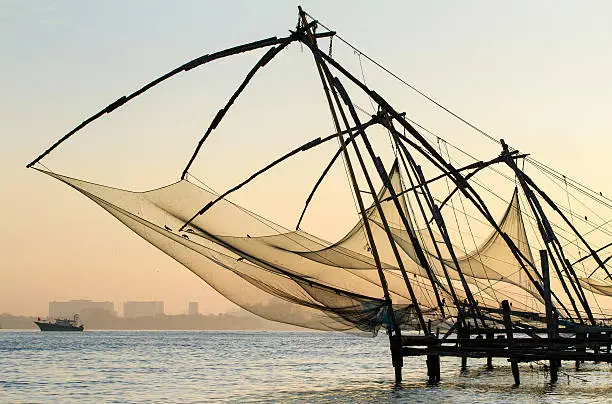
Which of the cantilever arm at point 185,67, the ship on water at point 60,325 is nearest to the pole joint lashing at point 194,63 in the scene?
the cantilever arm at point 185,67

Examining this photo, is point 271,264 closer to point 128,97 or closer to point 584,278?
point 128,97

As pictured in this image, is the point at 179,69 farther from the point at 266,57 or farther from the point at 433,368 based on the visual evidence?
the point at 433,368

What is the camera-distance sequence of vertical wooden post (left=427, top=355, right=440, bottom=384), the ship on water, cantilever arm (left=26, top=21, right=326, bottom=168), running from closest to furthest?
cantilever arm (left=26, top=21, right=326, bottom=168), vertical wooden post (left=427, top=355, right=440, bottom=384), the ship on water

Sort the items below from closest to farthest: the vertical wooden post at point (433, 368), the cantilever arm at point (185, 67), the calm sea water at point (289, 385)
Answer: the cantilever arm at point (185, 67)
the calm sea water at point (289, 385)
the vertical wooden post at point (433, 368)

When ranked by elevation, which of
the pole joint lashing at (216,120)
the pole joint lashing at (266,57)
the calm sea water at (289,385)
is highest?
the pole joint lashing at (266,57)

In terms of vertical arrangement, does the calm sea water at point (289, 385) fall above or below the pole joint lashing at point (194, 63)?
below

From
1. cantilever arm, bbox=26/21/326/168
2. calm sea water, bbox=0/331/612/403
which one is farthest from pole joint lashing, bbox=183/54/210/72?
calm sea water, bbox=0/331/612/403

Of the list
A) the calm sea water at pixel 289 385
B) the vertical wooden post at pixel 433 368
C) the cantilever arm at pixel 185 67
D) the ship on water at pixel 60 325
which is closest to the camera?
the cantilever arm at pixel 185 67

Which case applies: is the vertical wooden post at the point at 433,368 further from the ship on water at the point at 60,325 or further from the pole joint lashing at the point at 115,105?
the ship on water at the point at 60,325

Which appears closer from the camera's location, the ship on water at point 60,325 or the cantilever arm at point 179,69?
the cantilever arm at point 179,69

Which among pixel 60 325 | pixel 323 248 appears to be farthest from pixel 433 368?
pixel 60 325

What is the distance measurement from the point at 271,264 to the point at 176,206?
6.54 feet

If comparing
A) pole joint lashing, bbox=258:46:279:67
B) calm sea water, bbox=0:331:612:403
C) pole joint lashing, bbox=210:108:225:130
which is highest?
pole joint lashing, bbox=258:46:279:67

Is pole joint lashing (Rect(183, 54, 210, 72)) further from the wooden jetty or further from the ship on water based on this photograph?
the ship on water
